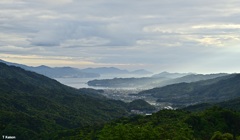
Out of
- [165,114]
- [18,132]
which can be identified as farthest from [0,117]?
[165,114]

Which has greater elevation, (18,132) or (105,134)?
(105,134)

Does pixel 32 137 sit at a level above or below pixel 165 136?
below

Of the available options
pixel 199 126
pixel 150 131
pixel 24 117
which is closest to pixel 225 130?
pixel 199 126

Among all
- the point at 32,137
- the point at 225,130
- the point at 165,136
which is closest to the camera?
the point at 165,136

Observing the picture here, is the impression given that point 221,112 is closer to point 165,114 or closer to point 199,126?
point 199,126

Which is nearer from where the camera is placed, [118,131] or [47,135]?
[118,131]

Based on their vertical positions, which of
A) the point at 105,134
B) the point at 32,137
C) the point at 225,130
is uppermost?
the point at 105,134

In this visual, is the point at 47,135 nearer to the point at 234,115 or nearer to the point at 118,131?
the point at 234,115

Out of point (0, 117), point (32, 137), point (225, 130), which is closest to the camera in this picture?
point (225, 130)

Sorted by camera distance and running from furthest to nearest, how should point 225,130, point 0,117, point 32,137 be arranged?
1. point 0,117
2. point 32,137
3. point 225,130
